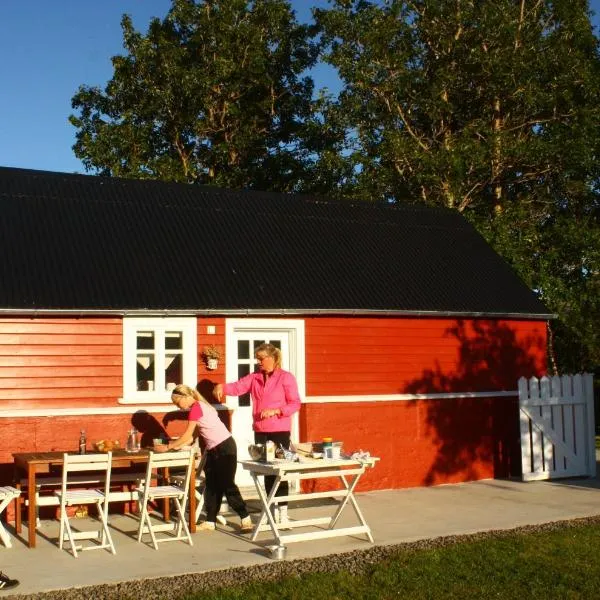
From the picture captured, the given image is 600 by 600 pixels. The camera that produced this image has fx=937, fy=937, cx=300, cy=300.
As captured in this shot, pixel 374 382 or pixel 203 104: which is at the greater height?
pixel 203 104

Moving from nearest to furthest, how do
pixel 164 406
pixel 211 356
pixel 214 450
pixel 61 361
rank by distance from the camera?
pixel 214 450 < pixel 61 361 < pixel 164 406 < pixel 211 356

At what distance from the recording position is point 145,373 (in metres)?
11.7

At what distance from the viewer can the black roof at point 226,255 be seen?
11.6 meters

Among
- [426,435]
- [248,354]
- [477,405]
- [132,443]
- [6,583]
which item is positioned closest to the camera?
[6,583]

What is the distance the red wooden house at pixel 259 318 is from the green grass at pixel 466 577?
4124mm

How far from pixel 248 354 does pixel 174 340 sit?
1088 mm

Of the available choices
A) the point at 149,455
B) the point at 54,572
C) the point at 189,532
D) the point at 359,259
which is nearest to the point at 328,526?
the point at 189,532

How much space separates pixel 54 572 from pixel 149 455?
1.48 m

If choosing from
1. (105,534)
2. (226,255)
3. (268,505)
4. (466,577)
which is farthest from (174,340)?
(466,577)

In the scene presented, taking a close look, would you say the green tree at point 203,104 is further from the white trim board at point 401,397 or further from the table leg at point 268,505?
the table leg at point 268,505

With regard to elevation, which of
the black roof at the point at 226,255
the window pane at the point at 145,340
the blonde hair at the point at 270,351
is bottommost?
the blonde hair at the point at 270,351

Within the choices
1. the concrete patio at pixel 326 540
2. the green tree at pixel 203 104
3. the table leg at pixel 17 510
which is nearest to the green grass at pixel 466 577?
the concrete patio at pixel 326 540

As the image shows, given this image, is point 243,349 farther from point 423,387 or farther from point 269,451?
point 269,451

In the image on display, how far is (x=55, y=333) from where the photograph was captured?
1105 cm
